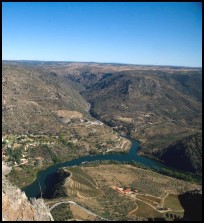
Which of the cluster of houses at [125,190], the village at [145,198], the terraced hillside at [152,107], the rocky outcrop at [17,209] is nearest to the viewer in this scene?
the rocky outcrop at [17,209]

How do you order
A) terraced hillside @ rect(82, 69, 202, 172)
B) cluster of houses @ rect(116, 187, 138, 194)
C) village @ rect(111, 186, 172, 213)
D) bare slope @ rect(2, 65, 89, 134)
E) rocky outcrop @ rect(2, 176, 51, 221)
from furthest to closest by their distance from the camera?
terraced hillside @ rect(82, 69, 202, 172)
bare slope @ rect(2, 65, 89, 134)
cluster of houses @ rect(116, 187, 138, 194)
village @ rect(111, 186, 172, 213)
rocky outcrop @ rect(2, 176, 51, 221)

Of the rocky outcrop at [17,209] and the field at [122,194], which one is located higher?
the rocky outcrop at [17,209]

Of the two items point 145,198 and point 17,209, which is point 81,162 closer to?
point 145,198

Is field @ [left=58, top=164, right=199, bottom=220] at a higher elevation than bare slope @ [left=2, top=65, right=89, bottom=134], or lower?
lower

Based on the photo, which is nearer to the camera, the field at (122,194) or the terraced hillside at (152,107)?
the field at (122,194)

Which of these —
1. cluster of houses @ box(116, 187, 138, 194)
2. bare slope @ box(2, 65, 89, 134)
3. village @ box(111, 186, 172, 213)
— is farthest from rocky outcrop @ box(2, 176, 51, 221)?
bare slope @ box(2, 65, 89, 134)

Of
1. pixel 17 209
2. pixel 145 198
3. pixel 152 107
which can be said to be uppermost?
pixel 152 107

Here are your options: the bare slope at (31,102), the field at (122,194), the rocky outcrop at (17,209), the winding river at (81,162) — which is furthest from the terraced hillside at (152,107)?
the rocky outcrop at (17,209)

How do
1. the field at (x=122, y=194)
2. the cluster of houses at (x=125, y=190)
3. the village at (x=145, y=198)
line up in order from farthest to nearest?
the cluster of houses at (x=125, y=190) → the village at (x=145, y=198) → the field at (x=122, y=194)

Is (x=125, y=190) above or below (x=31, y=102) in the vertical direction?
below

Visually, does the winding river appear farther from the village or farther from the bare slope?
the bare slope

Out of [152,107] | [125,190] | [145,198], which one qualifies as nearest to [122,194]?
[125,190]

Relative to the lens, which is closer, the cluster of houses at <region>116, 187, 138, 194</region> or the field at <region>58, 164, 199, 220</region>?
the field at <region>58, 164, 199, 220</region>

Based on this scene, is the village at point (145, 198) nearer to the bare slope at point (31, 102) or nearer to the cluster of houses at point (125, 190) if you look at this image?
the cluster of houses at point (125, 190)
